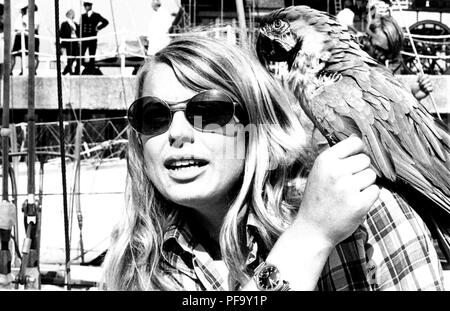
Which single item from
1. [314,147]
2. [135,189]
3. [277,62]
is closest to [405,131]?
[314,147]

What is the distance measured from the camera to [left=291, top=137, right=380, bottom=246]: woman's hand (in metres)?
0.62

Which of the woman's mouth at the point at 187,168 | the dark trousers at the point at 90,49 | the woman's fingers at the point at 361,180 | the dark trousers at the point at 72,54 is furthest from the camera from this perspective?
the dark trousers at the point at 72,54

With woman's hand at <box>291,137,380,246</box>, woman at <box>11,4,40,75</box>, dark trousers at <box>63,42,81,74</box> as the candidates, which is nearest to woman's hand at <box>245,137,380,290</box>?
woman's hand at <box>291,137,380,246</box>

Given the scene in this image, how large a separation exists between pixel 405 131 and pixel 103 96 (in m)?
2.12

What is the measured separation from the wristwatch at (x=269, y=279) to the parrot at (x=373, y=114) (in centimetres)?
24

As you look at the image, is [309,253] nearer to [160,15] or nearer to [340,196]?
[340,196]

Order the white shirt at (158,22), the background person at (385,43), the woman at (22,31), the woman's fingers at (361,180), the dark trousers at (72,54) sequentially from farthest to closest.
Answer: the dark trousers at (72,54) < the woman at (22,31) < the white shirt at (158,22) < the background person at (385,43) < the woman's fingers at (361,180)

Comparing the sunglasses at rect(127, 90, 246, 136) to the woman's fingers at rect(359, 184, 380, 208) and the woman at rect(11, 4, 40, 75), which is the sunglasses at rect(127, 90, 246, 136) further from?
the woman at rect(11, 4, 40, 75)

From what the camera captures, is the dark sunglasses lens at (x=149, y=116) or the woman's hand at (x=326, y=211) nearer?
the woman's hand at (x=326, y=211)

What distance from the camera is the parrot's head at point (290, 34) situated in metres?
0.89

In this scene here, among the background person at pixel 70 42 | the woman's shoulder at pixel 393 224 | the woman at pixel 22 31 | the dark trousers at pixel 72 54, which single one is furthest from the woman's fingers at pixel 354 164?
the dark trousers at pixel 72 54

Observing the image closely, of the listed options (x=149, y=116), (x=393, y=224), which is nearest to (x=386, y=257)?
(x=393, y=224)

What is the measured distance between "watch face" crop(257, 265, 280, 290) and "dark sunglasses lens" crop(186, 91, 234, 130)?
0.18m

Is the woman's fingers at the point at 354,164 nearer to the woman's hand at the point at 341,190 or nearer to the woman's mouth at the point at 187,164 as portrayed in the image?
the woman's hand at the point at 341,190
